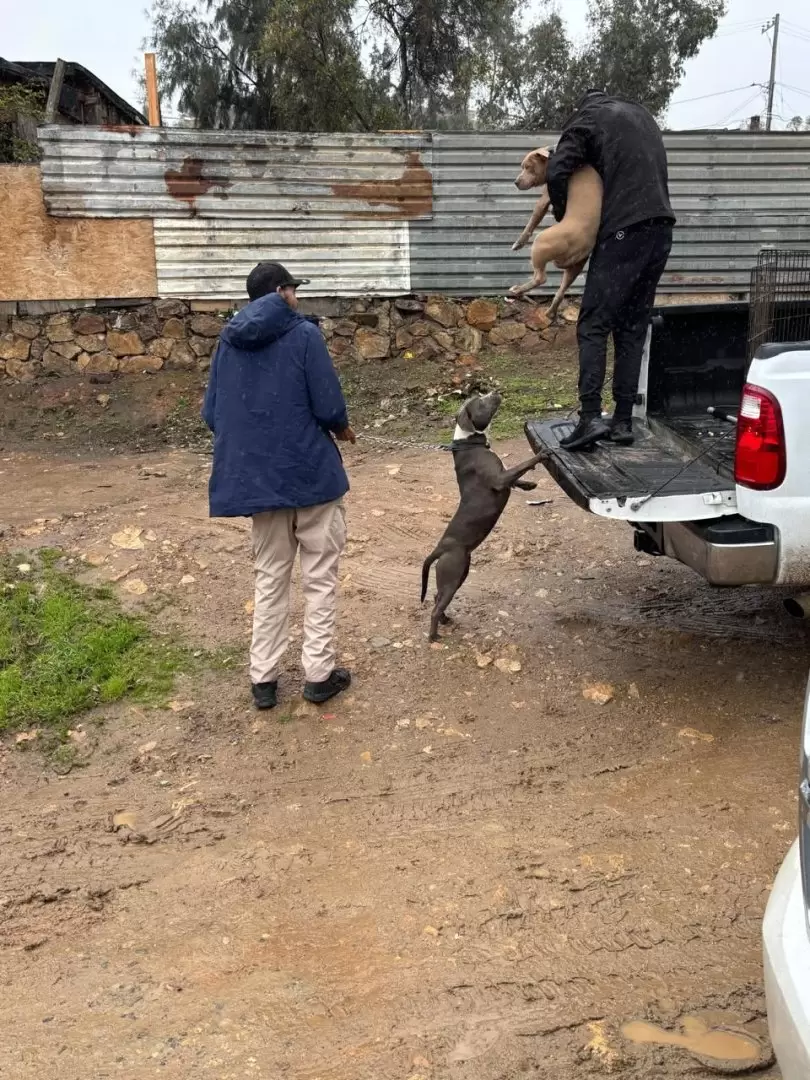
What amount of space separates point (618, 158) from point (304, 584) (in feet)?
8.00

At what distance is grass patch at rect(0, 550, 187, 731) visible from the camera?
4527 millimetres

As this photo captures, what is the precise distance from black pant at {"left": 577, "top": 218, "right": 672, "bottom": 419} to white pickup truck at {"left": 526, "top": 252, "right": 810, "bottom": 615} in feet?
1.09

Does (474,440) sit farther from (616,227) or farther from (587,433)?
(616,227)

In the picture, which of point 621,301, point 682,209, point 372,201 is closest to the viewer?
point 621,301

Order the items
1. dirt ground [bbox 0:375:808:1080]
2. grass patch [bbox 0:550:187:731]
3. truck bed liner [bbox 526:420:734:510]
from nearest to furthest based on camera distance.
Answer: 1. dirt ground [bbox 0:375:808:1080]
2. truck bed liner [bbox 526:420:734:510]
3. grass patch [bbox 0:550:187:731]

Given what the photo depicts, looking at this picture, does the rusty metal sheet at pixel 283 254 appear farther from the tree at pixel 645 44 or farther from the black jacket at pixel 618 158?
the tree at pixel 645 44

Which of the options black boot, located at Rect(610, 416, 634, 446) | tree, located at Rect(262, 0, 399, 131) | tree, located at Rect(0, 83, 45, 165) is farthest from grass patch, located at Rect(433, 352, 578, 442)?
tree, located at Rect(262, 0, 399, 131)

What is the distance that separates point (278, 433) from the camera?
4.04 m

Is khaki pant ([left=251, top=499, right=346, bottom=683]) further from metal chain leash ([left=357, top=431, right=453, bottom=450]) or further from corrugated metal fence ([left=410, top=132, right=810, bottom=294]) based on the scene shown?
corrugated metal fence ([left=410, top=132, right=810, bottom=294])

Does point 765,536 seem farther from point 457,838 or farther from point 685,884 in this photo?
point 457,838

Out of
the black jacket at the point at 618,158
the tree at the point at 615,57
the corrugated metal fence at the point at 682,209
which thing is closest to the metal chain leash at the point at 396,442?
the corrugated metal fence at the point at 682,209

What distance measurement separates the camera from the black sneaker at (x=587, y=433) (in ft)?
14.9

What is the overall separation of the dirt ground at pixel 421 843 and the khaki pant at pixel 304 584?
25cm

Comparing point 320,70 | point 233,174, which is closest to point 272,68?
point 320,70
